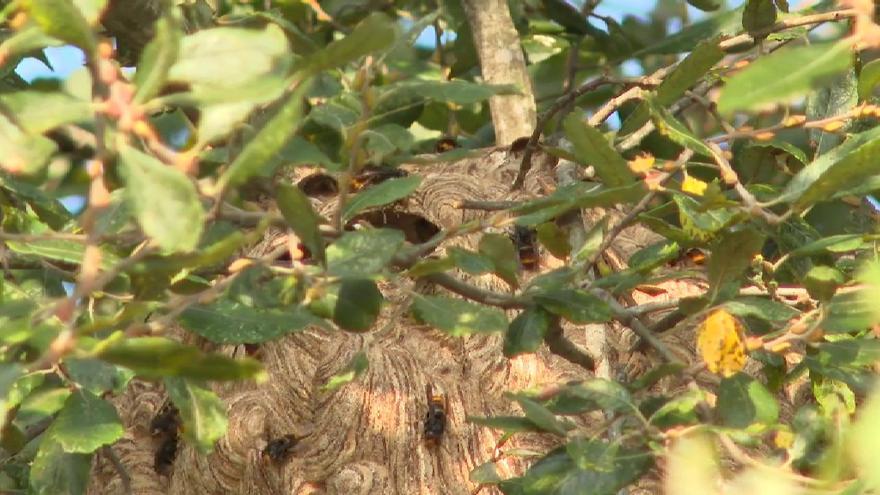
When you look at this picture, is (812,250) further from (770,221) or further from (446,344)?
(446,344)

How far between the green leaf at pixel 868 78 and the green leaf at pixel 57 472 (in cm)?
97

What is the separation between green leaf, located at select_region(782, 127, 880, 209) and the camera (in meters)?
1.22

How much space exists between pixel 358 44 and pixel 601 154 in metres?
0.40

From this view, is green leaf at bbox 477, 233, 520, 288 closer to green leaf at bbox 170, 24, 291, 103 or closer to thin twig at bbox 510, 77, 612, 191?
green leaf at bbox 170, 24, 291, 103

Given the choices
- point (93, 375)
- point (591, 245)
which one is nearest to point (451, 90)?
point (591, 245)

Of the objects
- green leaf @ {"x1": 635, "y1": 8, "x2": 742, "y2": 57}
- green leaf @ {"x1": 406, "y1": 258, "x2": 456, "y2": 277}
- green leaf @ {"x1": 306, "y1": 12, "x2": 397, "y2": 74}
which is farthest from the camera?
green leaf @ {"x1": 635, "y1": 8, "x2": 742, "y2": 57}

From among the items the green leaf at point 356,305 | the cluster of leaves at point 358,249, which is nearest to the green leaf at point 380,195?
the cluster of leaves at point 358,249

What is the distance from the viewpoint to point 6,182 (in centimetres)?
173

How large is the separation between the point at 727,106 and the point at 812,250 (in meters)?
0.64

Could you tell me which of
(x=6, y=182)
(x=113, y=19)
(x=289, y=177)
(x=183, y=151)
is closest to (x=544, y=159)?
(x=289, y=177)

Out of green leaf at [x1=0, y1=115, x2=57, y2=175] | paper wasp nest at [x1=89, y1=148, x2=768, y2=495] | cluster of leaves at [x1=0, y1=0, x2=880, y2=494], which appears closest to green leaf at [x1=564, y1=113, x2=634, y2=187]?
cluster of leaves at [x1=0, y1=0, x2=880, y2=494]

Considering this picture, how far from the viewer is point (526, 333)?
1.44m

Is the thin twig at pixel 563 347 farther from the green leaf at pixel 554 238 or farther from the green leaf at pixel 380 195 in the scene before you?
the green leaf at pixel 380 195

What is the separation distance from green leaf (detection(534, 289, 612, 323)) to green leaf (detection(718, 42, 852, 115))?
1.57ft
